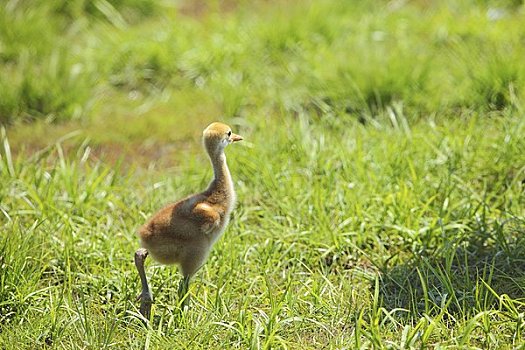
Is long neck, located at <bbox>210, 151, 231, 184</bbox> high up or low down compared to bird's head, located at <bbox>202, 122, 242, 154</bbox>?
down

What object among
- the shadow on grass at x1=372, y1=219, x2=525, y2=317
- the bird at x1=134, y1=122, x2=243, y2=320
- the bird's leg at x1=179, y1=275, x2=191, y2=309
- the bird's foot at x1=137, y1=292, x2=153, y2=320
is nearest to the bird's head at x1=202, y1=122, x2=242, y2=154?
the bird at x1=134, y1=122, x2=243, y2=320

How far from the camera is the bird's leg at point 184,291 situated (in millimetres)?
3928

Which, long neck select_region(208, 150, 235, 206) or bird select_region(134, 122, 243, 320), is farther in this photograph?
long neck select_region(208, 150, 235, 206)

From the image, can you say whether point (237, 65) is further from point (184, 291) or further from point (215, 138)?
point (184, 291)

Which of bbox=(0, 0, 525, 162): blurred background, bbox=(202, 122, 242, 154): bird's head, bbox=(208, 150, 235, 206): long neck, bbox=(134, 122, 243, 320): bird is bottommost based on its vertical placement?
bbox=(0, 0, 525, 162): blurred background

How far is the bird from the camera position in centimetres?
384

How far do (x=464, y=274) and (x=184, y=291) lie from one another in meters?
1.40

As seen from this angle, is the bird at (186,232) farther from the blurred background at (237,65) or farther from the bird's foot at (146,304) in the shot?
the blurred background at (237,65)

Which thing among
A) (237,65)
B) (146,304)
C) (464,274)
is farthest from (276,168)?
(237,65)

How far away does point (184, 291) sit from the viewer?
394cm

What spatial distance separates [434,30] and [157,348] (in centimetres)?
450

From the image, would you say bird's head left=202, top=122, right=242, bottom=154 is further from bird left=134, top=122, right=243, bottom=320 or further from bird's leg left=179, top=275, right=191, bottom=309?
bird's leg left=179, top=275, right=191, bottom=309

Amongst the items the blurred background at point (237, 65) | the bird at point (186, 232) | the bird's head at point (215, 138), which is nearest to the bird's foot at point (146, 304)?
the bird at point (186, 232)

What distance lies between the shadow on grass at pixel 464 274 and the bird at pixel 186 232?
0.92 metres
